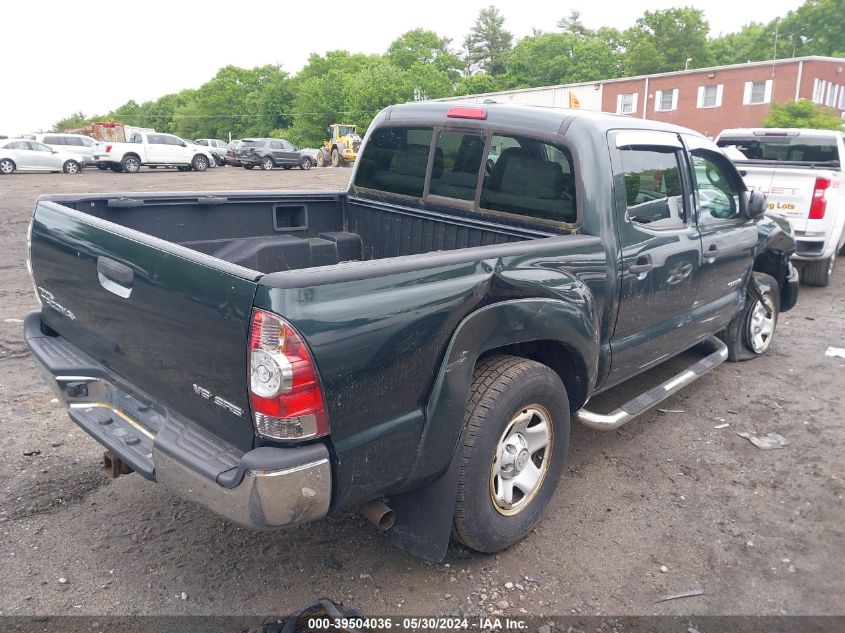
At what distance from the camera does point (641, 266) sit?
12.2 ft

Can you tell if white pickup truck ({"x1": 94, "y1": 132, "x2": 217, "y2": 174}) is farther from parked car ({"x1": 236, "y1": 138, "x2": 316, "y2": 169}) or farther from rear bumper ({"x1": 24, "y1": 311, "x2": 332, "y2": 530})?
rear bumper ({"x1": 24, "y1": 311, "x2": 332, "y2": 530})

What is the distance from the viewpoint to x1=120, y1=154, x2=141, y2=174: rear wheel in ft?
96.1

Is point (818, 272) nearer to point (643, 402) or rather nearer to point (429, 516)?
point (643, 402)

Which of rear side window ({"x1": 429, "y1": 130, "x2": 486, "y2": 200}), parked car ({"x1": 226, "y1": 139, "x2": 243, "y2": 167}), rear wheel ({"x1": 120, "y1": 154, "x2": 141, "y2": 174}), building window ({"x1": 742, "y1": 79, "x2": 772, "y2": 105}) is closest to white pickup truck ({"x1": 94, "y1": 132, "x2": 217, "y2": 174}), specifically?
rear wheel ({"x1": 120, "y1": 154, "x2": 141, "y2": 174})

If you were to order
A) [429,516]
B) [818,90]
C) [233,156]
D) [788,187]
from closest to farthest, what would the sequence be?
[429,516] → [788,187] → [233,156] → [818,90]

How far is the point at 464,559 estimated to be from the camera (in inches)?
125

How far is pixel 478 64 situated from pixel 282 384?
10117 cm

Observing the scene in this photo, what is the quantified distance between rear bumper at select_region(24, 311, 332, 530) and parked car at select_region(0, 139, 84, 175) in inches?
1080

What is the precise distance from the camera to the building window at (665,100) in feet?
146

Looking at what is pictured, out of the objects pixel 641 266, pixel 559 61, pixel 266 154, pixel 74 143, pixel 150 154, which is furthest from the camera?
pixel 559 61

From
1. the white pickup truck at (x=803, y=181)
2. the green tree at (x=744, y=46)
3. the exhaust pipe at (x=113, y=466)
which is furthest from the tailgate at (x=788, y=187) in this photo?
the green tree at (x=744, y=46)

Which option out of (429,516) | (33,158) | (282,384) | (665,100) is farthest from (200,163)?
(282,384)

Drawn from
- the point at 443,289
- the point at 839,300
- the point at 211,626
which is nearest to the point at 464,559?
the point at 211,626

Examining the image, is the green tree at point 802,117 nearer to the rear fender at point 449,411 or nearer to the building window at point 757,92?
the building window at point 757,92
